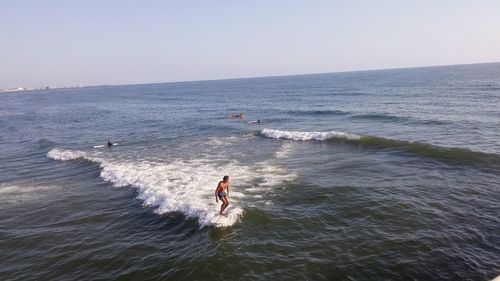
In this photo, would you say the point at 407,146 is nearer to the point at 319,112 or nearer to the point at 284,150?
the point at 284,150

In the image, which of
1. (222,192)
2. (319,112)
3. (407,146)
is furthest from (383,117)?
(222,192)

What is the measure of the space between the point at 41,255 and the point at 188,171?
35.8ft

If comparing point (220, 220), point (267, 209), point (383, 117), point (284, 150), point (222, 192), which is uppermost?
point (222, 192)

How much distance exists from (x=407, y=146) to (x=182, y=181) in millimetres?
15924

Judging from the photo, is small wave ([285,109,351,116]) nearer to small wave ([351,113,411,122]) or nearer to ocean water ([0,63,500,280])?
small wave ([351,113,411,122])

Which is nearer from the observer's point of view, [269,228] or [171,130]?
[269,228]

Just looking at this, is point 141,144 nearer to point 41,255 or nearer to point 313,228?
point 41,255

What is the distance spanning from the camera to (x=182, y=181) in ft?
68.5

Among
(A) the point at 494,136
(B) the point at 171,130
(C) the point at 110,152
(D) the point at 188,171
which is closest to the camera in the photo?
(D) the point at 188,171

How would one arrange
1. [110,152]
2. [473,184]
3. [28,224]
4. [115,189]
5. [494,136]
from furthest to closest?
1. [110,152]
2. [494,136]
3. [115,189]
4. [473,184]
5. [28,224]

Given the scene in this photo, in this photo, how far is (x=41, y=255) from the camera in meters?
13.1

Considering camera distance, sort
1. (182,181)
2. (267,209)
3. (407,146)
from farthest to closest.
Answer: (407,146)
(182,181)
(267,209)

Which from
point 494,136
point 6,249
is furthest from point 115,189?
point 494,136

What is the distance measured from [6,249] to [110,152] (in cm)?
1797
